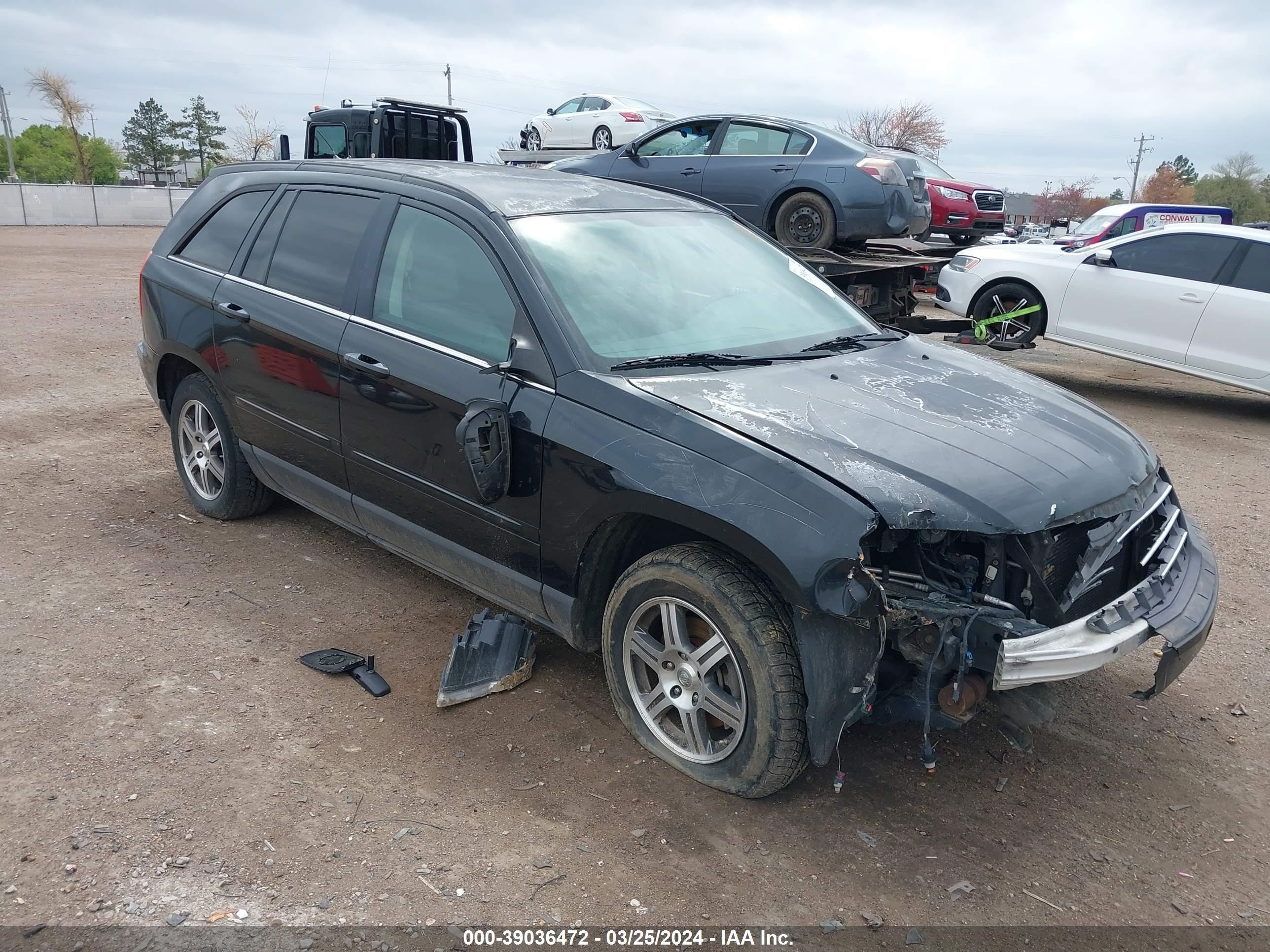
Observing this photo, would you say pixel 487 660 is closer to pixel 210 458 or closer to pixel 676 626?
pixel 676 626

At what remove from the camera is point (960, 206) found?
12.7 m

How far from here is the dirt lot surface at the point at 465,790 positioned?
8.80 feet

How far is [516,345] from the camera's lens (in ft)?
11.0

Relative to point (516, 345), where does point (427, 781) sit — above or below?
below

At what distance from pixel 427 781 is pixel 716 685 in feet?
3.25

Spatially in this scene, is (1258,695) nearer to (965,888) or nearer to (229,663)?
(965,888)

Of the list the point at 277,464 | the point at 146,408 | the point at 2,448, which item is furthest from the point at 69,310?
the point at 277,464

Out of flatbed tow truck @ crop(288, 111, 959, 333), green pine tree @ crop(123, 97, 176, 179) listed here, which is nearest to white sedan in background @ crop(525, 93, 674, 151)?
flatbed tow truck @ crop(288, 111, 959, 333)

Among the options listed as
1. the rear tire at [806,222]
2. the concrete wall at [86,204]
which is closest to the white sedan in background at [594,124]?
the rear tire at [806,222]

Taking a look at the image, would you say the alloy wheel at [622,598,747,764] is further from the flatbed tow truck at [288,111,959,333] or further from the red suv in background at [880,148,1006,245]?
the red suv in background at [880,148,1006,245]

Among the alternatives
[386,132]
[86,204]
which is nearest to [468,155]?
[386,132]

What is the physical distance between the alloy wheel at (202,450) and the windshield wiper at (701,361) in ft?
8.79

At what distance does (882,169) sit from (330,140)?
7.29m

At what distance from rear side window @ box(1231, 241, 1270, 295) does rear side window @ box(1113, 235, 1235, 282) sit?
0.17m
